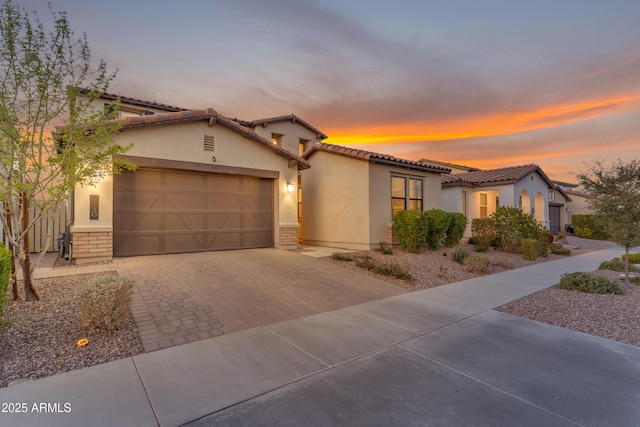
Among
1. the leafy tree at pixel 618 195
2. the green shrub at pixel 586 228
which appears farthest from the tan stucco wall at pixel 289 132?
the green shrub at pixel 586 228

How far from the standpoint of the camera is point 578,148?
15906mm

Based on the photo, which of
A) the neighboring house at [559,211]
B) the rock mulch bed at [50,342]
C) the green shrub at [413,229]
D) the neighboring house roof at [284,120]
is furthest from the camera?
the neighboring house at [559,211]

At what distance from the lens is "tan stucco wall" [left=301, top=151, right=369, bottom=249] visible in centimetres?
1227

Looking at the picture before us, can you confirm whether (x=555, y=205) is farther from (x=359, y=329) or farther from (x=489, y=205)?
(x=359, y=329)

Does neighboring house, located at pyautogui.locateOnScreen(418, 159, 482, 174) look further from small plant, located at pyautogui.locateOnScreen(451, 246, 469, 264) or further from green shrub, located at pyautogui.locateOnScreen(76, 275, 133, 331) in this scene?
green shrub, located at pyautogui.locateOnScreen(76, 275, 133, 331)

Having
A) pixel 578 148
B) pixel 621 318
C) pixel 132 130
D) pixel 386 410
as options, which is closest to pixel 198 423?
pixel 386 410

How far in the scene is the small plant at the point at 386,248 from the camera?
37.2 ft

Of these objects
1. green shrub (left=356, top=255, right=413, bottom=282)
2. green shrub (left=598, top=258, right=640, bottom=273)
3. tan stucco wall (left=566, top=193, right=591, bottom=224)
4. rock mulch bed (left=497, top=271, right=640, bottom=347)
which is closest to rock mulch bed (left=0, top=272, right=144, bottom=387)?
green shrub (left=356, top=255, right=413, bottom=282)

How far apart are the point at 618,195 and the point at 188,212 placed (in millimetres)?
12205

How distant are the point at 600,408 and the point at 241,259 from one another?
8.19 meters

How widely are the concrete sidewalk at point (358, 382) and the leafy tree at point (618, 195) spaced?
5.04 meters

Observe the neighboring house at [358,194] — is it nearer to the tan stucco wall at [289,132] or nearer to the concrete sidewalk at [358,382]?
the tan stucco wall at [289,132]

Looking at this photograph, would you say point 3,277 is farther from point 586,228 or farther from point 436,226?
point 586,228

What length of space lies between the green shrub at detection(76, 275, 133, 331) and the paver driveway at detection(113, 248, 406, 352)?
38 cm
